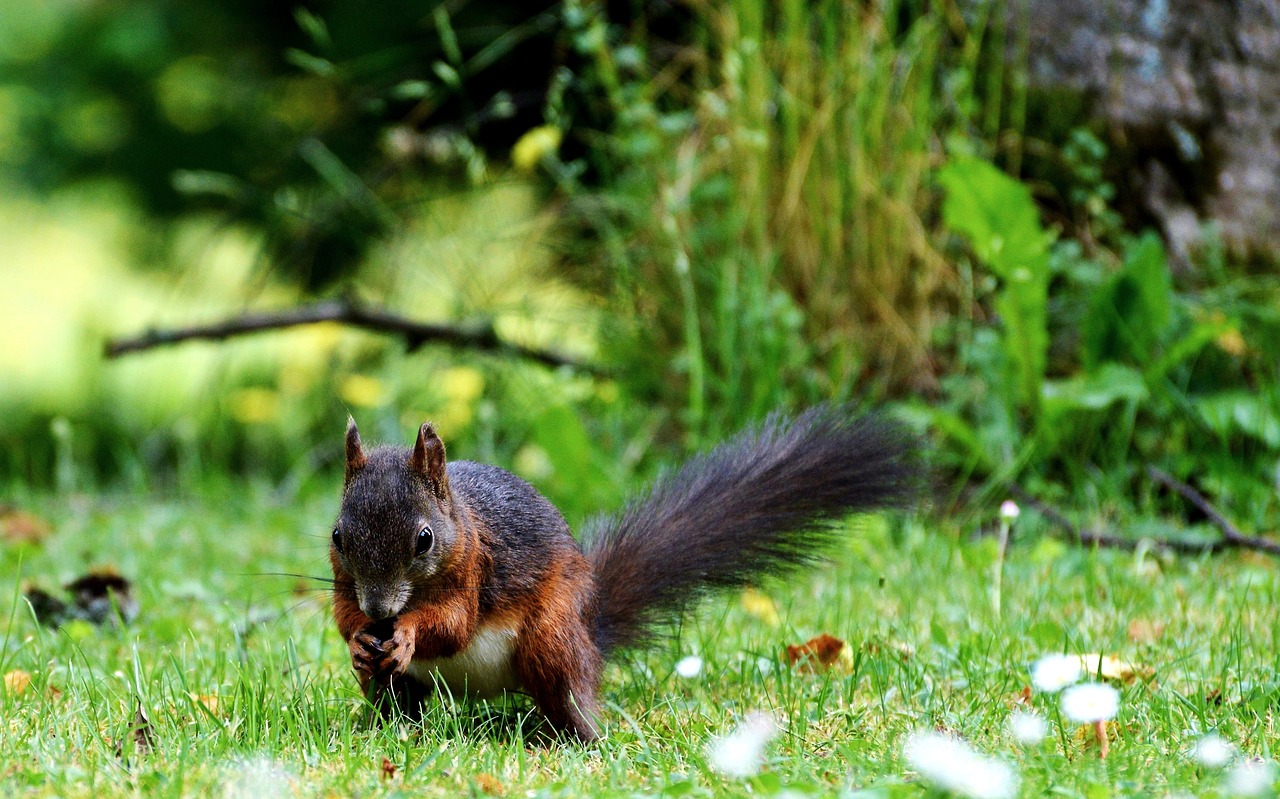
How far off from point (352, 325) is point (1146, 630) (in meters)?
2.59

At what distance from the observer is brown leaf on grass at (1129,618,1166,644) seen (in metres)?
2.34

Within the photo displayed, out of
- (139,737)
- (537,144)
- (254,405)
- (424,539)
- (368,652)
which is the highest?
(537,144)

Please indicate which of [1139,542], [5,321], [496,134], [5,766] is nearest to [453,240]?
[496,134]

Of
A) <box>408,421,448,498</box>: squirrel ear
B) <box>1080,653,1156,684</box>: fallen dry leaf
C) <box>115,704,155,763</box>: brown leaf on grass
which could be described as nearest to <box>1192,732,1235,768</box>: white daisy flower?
<box>1080,653,1156,684</box>: fallen dry leaf

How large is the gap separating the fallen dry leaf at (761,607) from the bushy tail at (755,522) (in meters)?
0.52

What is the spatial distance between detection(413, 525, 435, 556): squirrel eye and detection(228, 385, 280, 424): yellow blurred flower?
3648 millimetres

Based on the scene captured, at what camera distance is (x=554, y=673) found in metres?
1.87

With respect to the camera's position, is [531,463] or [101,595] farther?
[531,463]

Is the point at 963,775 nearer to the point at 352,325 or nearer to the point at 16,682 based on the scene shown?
the point at 16,682

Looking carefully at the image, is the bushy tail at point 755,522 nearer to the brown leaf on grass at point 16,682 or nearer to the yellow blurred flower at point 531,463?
the brown leaf on grass at point 16,682

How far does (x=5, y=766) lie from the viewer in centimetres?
160

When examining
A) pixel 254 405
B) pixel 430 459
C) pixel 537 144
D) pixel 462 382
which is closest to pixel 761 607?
pixel 430 459

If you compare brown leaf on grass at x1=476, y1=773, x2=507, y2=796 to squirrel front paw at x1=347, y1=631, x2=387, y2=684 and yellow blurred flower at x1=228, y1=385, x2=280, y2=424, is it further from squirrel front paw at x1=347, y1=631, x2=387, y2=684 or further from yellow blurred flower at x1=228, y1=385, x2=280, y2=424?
yellow blurred flower at x1=228, y1=385, x2=280, y2=424

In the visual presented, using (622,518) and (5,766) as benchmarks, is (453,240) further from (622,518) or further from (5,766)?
(5,766)
